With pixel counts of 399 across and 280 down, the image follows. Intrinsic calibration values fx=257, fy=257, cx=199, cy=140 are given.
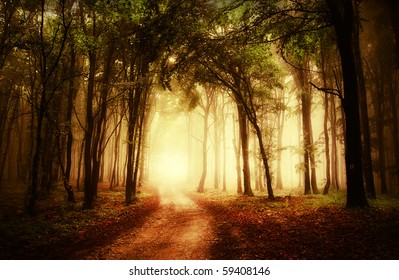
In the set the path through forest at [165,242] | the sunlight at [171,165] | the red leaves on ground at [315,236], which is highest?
the sunlight at [171,165]

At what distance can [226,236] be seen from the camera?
348 inches

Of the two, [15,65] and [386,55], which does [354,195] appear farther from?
[15,65]

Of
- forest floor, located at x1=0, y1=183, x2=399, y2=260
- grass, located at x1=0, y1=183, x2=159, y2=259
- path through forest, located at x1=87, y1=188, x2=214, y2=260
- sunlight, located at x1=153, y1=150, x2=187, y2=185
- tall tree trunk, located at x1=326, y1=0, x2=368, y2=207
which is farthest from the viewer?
sunlight, located at x1=153, y1=150, x2=187, y2=185

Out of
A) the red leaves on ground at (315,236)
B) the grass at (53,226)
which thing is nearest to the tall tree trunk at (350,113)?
the red leaves on ground at (315,236)

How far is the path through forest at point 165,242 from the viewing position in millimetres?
7434

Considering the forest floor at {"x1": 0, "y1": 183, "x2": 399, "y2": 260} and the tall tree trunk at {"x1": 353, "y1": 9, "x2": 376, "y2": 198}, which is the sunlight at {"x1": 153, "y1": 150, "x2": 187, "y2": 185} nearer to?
the tall tree trunk at {"x1": 353, "y1": 9, "x2": 376, "y2": 198}

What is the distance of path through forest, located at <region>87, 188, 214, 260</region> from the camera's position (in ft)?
24.4

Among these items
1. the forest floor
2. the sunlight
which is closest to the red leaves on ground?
the forest floor

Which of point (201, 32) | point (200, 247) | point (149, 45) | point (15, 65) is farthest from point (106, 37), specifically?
point (200, 247)

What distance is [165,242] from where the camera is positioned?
28.1 ft

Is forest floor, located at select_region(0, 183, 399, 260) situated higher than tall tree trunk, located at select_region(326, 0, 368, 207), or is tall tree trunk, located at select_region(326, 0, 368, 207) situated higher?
tall tree trunk, located at select_region(326, 0, 368, 207)

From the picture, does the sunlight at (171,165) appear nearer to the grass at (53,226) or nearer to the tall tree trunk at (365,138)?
the grass at (53,226)

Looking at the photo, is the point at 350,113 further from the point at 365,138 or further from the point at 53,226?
the point at 53,226
